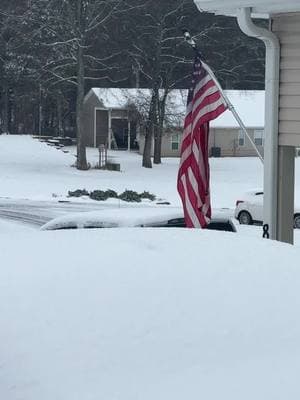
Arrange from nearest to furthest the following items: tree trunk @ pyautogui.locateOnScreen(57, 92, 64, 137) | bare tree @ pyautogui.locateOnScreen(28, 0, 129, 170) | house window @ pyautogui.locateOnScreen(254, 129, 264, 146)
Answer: bare tree @ pyautogui.locateOnScreen(28, 0, 129, 170) → house window @ pyautogui.locateOnScreen(254, 129, 264, 146) → tree trunk @ pyautogui.locateOnScreen(57, 92, 64, 137)

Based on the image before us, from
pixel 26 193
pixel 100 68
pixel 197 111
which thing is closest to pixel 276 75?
pixel 197 111

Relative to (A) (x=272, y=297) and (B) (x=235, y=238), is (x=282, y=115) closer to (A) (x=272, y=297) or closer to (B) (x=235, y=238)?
(B) (x=235, y=238)

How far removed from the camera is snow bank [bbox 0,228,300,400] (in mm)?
2898

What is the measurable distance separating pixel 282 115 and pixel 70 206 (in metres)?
27.1

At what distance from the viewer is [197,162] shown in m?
9.07

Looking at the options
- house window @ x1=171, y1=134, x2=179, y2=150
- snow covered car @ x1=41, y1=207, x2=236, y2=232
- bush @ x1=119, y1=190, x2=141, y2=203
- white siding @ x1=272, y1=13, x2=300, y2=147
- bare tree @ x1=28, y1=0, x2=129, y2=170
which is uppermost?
bare tree @ x1=28, y1=0, x2=129, y2=170

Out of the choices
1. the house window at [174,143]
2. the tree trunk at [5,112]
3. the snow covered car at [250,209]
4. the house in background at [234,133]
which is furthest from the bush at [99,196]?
the tree trunk at [5,112]

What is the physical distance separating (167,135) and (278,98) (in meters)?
50.2

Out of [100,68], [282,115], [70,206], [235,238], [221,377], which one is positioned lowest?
[70,206]

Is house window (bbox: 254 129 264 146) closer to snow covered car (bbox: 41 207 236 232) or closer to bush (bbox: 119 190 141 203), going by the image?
bush (bbox: 119 190 141 203)

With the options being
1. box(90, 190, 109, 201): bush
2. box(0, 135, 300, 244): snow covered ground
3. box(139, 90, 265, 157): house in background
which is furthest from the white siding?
box(139, 90, 265, 157): house in background

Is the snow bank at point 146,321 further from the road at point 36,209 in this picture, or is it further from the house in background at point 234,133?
the house in background at point 234,133

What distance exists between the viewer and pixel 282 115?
7.75 meters

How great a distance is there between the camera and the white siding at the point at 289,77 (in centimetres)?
762
